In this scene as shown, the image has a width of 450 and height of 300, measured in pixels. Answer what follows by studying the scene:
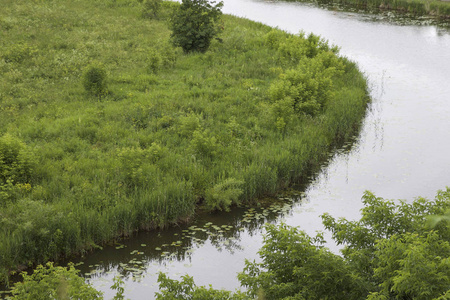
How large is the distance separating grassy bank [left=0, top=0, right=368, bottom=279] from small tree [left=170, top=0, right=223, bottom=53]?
114 centimetres

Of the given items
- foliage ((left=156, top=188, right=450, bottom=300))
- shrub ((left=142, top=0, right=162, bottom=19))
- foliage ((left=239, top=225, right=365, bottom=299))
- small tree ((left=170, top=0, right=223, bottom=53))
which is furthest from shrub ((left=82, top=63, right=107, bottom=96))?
shrub ((left=142, top=0, right=162, bottom=19))

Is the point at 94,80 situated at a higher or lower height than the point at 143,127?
higher

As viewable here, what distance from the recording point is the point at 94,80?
17.9 meters

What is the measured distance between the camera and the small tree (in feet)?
78.4

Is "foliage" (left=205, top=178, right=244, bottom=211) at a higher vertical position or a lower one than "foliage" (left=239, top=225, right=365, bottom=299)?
lower

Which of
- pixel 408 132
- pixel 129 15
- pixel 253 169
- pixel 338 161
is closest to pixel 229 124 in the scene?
pixel 253 169

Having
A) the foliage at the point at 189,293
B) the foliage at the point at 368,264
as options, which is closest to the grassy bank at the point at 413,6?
the foliage at the point at 368,264

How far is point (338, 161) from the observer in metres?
15.9

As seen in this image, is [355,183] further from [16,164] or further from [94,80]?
[94,80]

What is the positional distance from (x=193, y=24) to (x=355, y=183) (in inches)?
534

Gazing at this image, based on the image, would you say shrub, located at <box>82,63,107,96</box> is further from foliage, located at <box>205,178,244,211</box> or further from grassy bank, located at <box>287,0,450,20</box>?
grassy bank, located at <box>287,0,450,20</box>

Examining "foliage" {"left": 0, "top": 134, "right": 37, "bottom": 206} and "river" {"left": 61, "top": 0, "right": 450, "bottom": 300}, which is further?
"foliage" {"left": 0, "top": 134, "right": 37, "bottom": 206}

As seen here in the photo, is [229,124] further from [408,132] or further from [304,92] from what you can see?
[408,132]

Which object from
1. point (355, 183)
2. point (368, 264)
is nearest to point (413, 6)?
point (355, 183)
